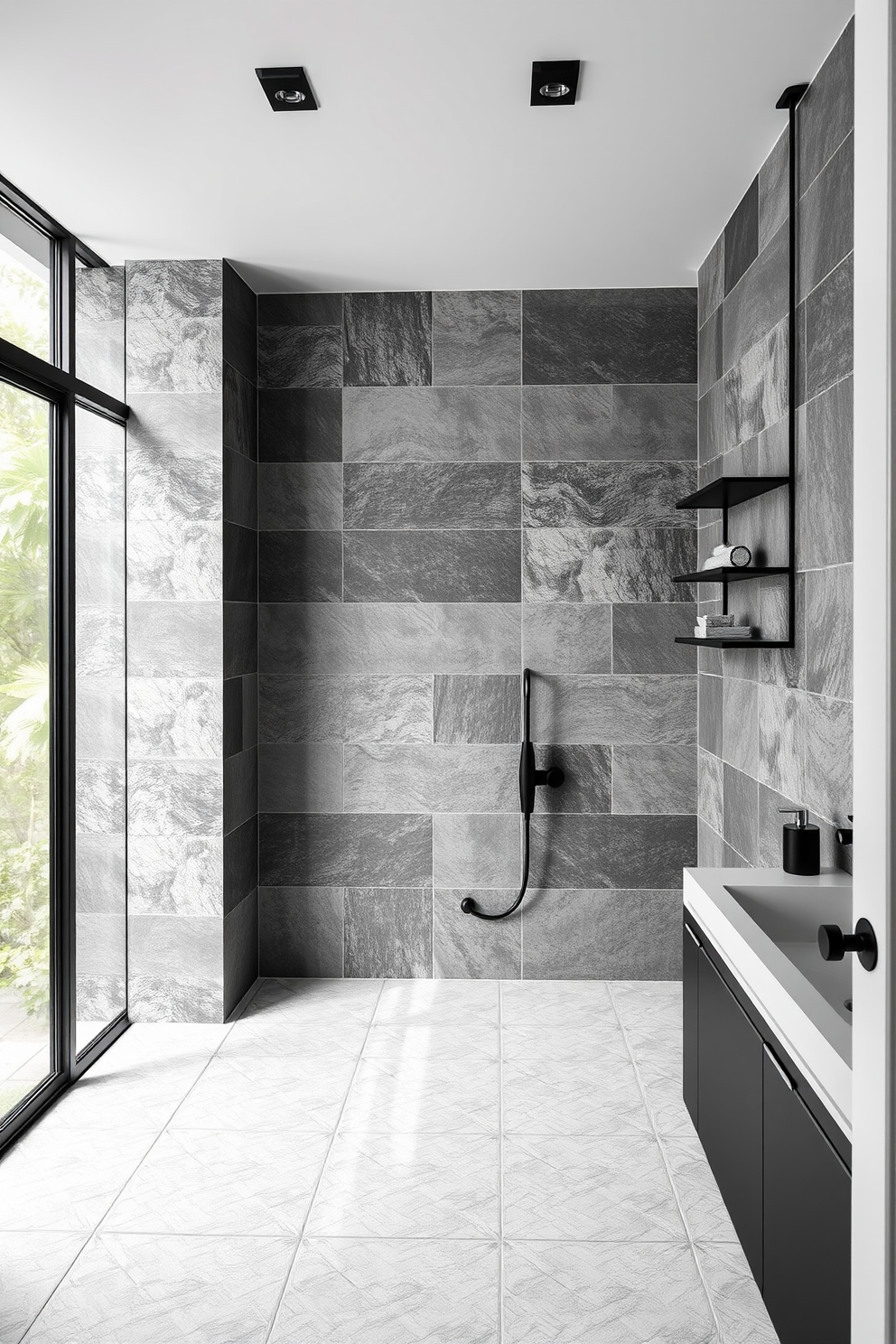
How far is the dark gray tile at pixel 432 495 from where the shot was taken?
12.2ft

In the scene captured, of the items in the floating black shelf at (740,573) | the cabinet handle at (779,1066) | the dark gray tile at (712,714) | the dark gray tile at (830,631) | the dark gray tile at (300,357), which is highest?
the dark gray tile at (300,357)

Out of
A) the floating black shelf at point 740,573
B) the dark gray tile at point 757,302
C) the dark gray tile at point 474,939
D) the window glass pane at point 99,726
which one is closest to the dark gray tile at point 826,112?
the dark gray tile at point 757,302

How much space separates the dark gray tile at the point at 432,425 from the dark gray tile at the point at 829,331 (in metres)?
1.49

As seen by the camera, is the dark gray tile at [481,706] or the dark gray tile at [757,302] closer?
the dark gray tile at [757,302]

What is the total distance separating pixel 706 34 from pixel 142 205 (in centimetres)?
171

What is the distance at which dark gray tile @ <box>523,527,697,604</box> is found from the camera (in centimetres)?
370

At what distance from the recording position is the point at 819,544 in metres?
2.32

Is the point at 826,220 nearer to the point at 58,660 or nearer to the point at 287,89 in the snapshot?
the point at 287,89

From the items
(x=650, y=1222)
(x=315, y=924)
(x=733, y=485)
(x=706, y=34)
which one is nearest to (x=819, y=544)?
(x=733, y=485)

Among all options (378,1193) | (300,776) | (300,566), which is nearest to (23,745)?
(300,776)

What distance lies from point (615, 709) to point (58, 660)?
200cm

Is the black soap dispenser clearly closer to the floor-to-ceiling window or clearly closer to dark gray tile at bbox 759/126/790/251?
dark gray tile at bbox 759/126/790/251

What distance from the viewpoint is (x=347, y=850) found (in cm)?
379

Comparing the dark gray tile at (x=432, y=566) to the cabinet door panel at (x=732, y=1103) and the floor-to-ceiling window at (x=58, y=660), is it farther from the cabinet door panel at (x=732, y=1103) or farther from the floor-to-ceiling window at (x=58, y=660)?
the cabinet door panel at (x=732, y=1103)
